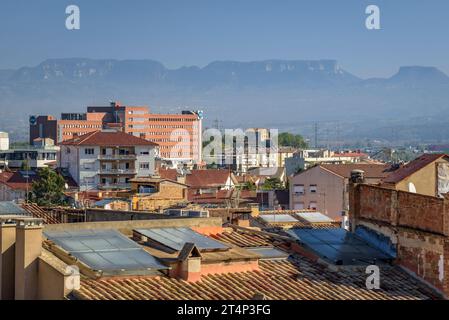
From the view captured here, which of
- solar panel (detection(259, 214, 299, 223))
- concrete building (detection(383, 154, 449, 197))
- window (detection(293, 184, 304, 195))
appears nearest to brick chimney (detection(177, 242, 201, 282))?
concrete building (detection(383, 154, 449, 197))

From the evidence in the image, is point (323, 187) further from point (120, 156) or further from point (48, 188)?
point (120, 156)

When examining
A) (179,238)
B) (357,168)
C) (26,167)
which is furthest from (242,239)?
(26,167)

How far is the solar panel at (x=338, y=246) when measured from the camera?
17.7 metres

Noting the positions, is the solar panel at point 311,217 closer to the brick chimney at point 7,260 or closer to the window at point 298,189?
the brick chimney at point 7,260

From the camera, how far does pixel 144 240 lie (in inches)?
638

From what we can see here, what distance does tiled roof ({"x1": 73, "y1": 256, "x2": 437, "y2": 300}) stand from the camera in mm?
13586

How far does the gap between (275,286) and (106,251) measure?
2495 millimetres

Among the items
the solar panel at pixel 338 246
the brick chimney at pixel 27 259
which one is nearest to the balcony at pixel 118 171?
the solar panel at pixel 338 246

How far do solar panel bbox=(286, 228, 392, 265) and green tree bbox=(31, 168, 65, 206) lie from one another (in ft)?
164

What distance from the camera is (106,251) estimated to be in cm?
1480

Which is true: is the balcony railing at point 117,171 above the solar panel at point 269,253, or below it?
above

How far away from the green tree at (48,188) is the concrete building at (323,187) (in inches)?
631
